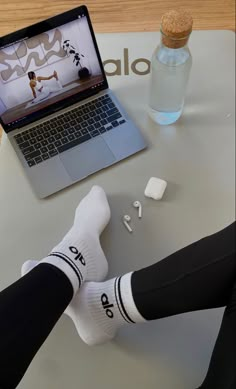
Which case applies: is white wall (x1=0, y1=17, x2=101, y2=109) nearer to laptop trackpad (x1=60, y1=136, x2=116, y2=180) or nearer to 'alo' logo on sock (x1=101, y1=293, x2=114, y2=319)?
laptop trackpad (x1=60, y1=136, x2=116, y2=180)

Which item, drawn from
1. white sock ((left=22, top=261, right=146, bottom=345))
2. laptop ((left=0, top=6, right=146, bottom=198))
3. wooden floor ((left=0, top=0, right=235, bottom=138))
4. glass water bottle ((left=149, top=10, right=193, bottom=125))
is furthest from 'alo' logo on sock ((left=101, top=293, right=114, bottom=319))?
wooden floor ((left=0, top=0, right=235, bottom=138))

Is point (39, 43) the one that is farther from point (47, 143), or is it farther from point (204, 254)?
point (204, 254)

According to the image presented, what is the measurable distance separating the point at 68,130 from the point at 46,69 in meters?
0.13

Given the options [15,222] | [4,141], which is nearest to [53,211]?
[15,222]

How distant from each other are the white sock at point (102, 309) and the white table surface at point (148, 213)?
18 millimetres

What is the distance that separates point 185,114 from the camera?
0.84 metres

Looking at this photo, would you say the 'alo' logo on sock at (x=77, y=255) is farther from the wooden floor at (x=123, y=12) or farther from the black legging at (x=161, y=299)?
the wooden floor at (x=123, y=12)

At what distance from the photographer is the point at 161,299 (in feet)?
2.07

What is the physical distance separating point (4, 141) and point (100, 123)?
20 cm

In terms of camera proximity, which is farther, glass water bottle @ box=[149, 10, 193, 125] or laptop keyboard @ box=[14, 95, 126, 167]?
laptop keyboard @ box=[14, 95, 126, 167]

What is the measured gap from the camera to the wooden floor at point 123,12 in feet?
2.36

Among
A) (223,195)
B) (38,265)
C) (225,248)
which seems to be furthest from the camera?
(223,195)

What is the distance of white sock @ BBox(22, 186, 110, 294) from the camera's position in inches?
27.7

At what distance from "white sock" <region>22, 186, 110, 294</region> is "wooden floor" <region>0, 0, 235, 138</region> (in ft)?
1.10
